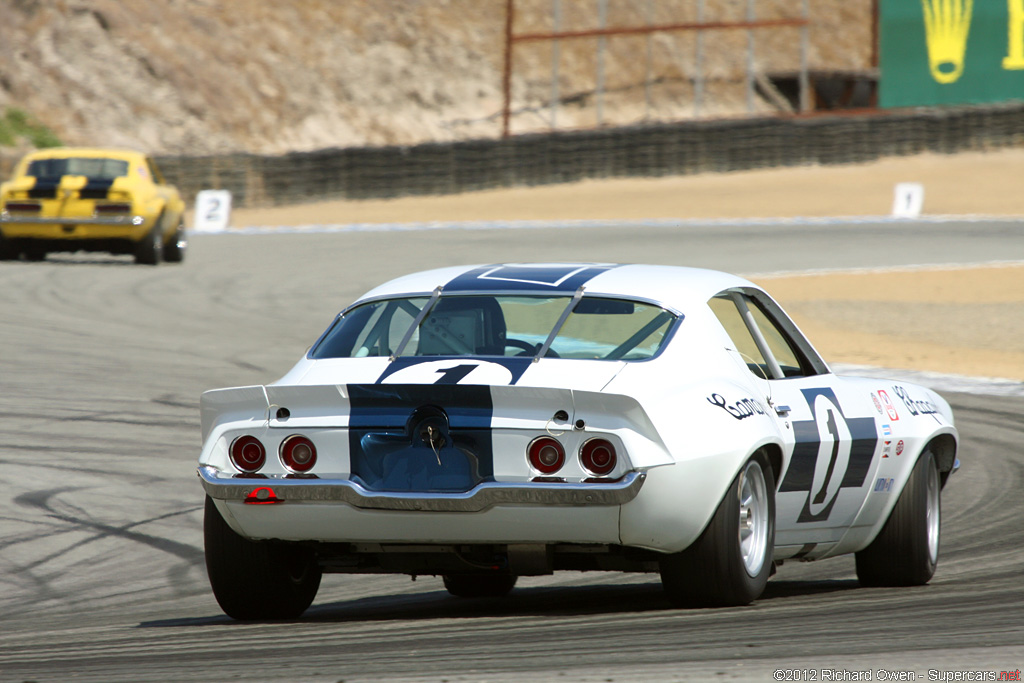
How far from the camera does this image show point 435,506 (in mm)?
5117

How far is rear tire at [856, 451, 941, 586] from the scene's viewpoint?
646 cm

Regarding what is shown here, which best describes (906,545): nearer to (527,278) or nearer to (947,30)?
(527,278)

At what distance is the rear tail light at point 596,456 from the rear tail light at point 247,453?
1102 millimetres

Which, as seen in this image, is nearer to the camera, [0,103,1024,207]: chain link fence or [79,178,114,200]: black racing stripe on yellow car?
[79,178,114,200]: black racing stripe on yellow car

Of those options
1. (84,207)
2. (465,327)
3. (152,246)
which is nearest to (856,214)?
(152,246)

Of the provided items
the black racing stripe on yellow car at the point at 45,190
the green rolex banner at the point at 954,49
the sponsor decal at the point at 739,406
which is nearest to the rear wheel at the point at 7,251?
the black racing stripe on yellow car at the point at 45,190

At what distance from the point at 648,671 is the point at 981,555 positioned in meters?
3.36

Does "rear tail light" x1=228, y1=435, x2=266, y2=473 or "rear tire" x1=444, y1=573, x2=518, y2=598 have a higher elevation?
"rear tail light" x1=228, y1=435, x2=266, y2=473

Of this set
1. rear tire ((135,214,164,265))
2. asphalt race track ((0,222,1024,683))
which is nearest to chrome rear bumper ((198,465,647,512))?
asphalt race track ((0,222,1024,683))

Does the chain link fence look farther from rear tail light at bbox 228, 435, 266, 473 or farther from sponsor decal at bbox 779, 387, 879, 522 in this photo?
rear tail light at bbox 228, 435, 266, 473

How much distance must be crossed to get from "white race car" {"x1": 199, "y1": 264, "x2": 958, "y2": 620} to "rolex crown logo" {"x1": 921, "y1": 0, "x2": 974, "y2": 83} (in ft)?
146

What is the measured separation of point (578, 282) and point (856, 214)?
31.6 metres

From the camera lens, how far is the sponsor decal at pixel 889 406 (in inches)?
256

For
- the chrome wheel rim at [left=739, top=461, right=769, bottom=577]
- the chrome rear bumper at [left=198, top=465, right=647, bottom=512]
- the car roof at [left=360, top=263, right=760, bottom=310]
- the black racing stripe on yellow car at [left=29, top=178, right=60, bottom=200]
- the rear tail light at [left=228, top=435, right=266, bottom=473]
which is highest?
the black racing stripe on yellow car at [left=29, top=178, right=60, bottom=200]
